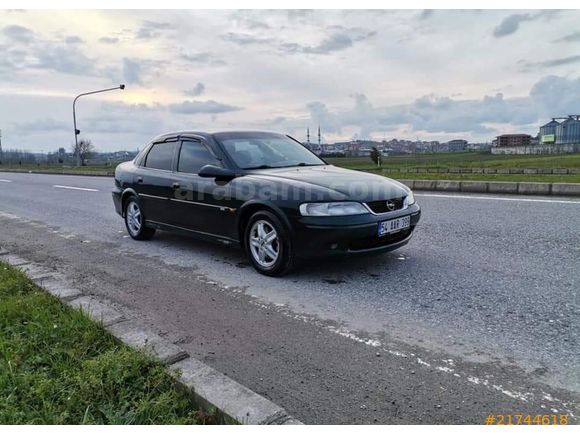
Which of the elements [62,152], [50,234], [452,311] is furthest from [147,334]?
[62,152]

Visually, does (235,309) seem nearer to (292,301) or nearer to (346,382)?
(292,301)

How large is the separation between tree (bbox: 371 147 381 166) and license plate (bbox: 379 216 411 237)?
14.4 m

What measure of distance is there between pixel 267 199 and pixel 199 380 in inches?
93.5

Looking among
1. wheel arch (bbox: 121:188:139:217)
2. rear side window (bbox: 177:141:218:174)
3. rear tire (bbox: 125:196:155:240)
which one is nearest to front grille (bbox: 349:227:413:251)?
rear side window (bbox: 177:141:218:174)

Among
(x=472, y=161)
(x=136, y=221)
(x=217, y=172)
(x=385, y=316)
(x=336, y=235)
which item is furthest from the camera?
Result: (x=472, y=161)

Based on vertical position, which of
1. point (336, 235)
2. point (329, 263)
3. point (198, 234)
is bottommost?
point (329, 263)

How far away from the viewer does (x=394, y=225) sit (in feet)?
15.1

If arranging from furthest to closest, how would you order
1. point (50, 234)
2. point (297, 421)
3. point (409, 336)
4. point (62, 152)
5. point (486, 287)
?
point (62, 152) < point (50, 234) < point (486, 287) < point (409, 336) < point (297, 421)

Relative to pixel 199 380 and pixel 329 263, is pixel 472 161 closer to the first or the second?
pixel 329 263

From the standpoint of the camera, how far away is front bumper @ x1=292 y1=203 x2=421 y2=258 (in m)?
4.27

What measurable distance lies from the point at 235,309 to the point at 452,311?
178 centimetres

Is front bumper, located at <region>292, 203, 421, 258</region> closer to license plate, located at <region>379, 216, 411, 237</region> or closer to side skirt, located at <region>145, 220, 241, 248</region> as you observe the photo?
license plate, located at <region>379, 216, 411, 237</region>

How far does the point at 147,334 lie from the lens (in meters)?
3.04

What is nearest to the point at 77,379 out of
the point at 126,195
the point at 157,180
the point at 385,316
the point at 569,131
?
the point at 385,316
